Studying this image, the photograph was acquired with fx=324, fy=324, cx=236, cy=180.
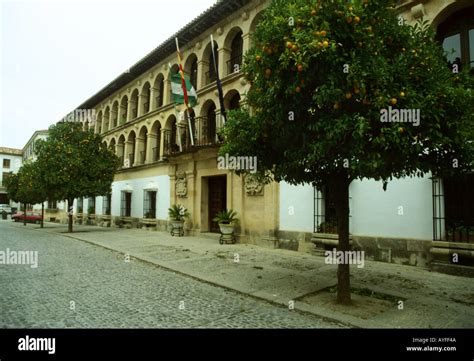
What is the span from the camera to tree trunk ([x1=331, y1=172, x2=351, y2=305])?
18.4 feet

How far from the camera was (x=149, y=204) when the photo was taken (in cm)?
2106

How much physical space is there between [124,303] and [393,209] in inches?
299

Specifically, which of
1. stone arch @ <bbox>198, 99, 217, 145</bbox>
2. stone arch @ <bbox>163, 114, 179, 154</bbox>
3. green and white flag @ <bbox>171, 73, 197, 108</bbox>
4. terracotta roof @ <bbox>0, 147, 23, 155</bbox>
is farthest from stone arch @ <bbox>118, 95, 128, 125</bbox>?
terracotta roof @ <bbox>0, 147, 23, 155</bbox>

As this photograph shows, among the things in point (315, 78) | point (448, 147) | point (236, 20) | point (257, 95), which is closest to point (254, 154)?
point (257, 95)

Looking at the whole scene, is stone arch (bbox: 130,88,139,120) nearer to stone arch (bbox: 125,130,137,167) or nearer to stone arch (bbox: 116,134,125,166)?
stone arch (bbox: 125,130,137,167)

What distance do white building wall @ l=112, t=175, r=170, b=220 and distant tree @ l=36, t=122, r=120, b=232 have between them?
7.47 feet

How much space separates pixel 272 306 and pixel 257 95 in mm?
3697

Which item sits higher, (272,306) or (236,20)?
(236,20)

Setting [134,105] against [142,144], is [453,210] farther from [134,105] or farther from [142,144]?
[134,105]

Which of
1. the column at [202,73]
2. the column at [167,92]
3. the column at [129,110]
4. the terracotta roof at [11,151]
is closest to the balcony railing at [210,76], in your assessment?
the column at [202,73]

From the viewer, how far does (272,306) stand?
5.65 m

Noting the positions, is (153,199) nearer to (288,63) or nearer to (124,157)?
(124,157)

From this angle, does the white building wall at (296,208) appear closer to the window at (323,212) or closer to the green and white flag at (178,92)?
the window at (323,212)

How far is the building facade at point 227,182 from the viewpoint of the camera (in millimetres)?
8789
